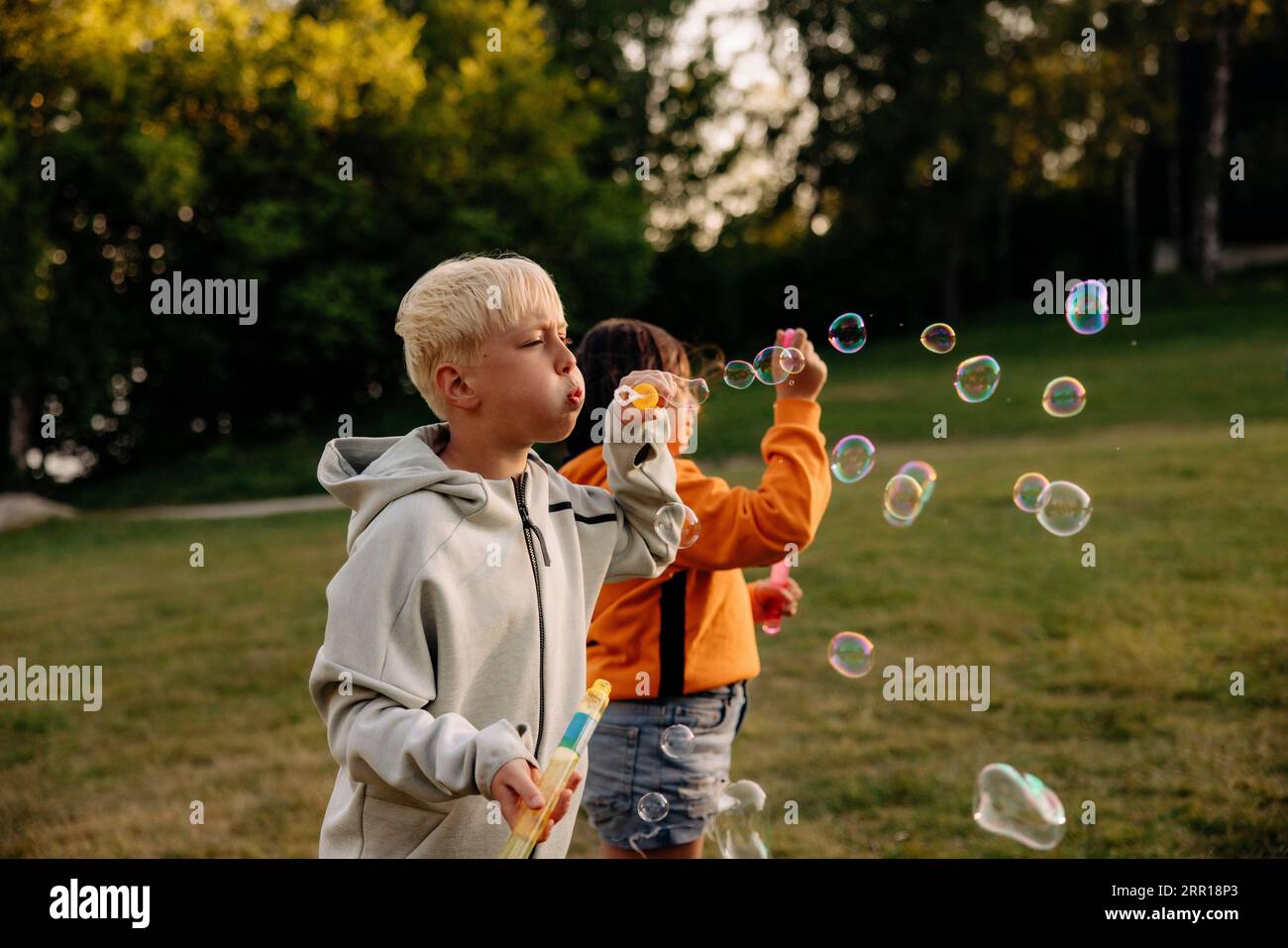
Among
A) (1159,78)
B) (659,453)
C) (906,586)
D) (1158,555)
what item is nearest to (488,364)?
(659,453)

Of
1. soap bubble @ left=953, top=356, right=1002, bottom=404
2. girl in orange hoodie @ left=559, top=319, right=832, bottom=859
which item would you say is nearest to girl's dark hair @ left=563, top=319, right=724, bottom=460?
girl in orange hoodie @ left=559, top=319, right=832, bottom=859

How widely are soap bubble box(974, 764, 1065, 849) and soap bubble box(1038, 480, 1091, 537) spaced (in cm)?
83

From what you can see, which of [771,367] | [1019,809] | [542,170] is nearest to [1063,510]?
[1019,809]

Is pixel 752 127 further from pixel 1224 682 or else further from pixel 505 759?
pixel 505 759

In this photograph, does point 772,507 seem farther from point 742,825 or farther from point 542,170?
point 542,170

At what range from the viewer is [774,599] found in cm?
306

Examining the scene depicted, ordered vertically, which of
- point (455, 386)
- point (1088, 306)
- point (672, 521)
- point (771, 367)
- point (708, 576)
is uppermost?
point (1088, 306)

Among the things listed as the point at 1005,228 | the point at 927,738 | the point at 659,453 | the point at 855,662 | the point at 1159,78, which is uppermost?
the point at 1159,78

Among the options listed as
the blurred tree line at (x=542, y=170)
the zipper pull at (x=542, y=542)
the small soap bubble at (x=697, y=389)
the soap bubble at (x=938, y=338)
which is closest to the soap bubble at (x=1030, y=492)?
the soap bubble at (x=938, y=338)

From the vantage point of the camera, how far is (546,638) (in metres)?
2.10

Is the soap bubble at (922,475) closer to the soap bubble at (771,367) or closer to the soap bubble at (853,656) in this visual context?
the soap bubble at (853,656)

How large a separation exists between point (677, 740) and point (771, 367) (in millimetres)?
818

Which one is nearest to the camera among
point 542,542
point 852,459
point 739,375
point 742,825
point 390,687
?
point 390,687
